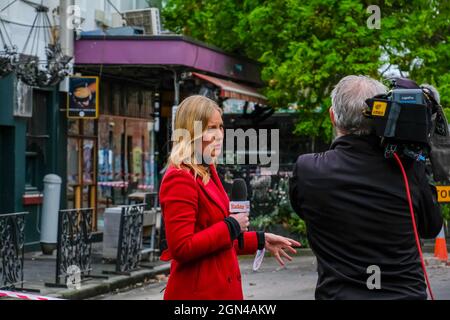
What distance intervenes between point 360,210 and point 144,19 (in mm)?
17601

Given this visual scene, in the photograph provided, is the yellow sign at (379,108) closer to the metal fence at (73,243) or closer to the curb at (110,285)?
the curb at (110,285)

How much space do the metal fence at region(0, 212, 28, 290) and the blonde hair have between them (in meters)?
7.58

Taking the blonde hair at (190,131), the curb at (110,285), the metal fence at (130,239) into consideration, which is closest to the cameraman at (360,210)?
the blonde hair at (190,131)

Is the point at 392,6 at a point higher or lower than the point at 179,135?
higher

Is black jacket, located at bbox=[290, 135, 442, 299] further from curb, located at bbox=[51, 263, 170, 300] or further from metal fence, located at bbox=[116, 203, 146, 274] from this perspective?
metal fence, located at bbox=[116, 203, 146, 274]

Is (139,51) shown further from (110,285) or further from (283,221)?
(110,285)

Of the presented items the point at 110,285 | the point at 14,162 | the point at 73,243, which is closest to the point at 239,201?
the point at 73,243
